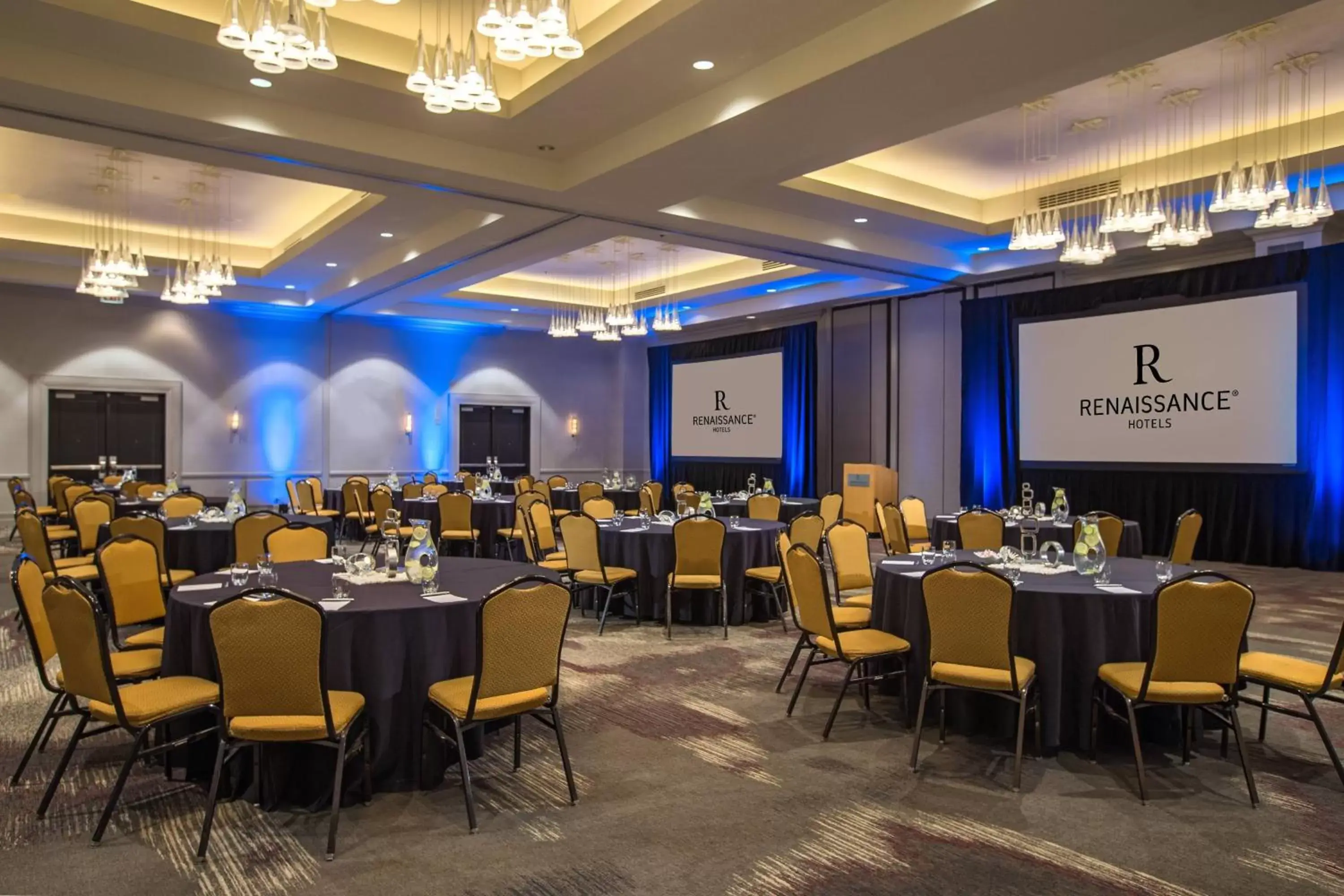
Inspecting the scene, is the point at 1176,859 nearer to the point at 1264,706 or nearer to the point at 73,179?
→ the point at 1264,706

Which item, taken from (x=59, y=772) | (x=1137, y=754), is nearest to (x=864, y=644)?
(x=1137, y=754)

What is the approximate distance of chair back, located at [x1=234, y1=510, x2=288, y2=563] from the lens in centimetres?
641

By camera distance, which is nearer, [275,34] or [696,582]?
[275,34]

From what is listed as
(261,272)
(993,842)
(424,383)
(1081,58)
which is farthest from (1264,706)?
(424,383)

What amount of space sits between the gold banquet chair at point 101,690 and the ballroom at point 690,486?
0.03m

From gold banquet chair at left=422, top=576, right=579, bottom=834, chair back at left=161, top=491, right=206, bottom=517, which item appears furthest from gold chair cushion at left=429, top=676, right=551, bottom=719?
chair back at left=161, top=491, right=206, bottom=517

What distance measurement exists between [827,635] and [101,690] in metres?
3.09

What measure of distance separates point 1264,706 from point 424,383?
14979 millimetres

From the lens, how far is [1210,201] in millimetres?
9195

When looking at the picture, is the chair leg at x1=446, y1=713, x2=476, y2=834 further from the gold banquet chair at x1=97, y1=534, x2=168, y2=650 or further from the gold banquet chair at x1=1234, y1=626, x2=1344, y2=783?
the gold banquet chair at x1=1234, y1=626, x2=1344, y2=783

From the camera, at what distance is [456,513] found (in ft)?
32.9

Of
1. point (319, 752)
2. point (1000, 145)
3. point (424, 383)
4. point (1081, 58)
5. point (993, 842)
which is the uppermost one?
point (1000, 145)

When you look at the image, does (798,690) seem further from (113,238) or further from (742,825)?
(113,238)

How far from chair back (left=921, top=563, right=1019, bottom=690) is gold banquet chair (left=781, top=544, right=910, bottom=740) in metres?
0.43
